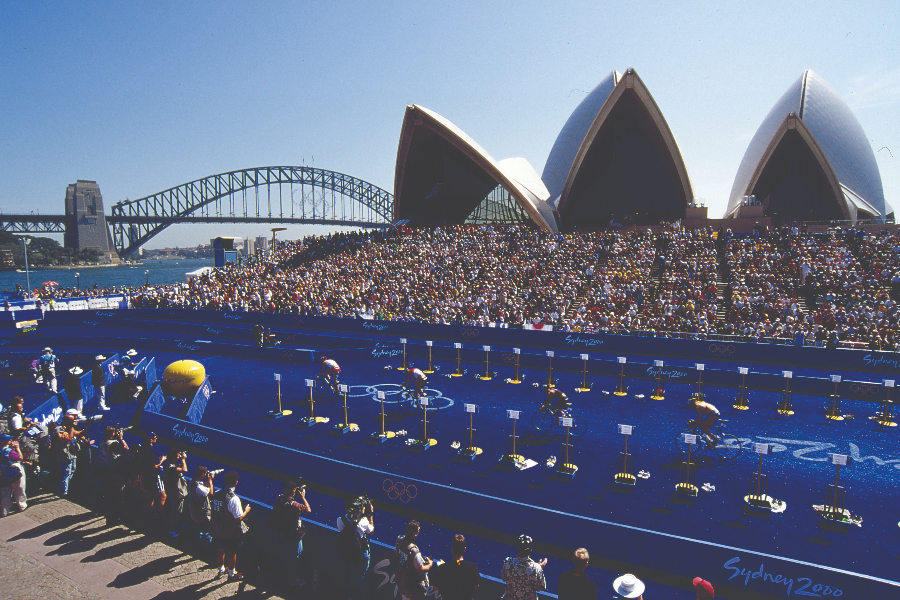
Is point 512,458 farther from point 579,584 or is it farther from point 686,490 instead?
point 579,584

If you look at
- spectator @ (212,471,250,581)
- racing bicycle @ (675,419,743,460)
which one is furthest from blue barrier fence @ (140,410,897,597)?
racing bicycle @ (675,419,743,460)

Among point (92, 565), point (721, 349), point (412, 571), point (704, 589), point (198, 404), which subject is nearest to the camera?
point (704, 589)

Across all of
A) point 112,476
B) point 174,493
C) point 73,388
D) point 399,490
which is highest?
point 73,388

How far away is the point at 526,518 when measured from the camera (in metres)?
9.57

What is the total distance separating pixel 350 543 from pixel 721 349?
2171 centimetres

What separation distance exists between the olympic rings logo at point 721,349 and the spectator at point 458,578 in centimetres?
2147

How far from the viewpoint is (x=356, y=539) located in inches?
299

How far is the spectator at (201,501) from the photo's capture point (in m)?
9.02

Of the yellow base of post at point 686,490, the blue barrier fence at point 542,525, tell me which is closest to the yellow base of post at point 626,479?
the yellow base of post at point 686,490

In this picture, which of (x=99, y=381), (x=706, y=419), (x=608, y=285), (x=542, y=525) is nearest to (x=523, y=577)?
(x=542, y=525)

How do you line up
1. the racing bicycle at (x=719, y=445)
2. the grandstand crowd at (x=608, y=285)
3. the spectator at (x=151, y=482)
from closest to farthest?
the spectator at (x=151, y=482)
the racing bicycle at (x=719, y=445)
the grandstand crowd at (x=608, y=285)

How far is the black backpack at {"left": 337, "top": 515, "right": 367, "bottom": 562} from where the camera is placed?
24.8ft

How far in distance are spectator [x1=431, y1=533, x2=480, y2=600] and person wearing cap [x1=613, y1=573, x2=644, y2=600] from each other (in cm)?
168

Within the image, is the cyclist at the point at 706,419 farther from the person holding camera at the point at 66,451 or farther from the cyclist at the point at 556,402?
the person holding camera at the point at 66,451
